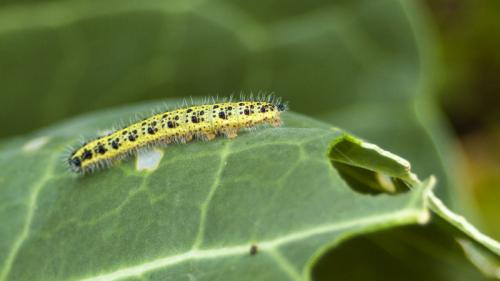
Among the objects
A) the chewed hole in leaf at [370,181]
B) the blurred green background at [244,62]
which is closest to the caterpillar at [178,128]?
the chewed hole in leaf at [370,181]

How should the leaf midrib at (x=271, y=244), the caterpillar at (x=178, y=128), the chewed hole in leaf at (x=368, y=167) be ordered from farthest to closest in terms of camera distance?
the caterpillar at (x=178, y=128)
the chewed hole in leaf at (x=368, y=167)
the leaf midrib at (x=271, y=244)

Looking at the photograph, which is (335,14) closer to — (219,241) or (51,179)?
(51,179)

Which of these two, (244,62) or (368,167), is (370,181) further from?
(244,62)

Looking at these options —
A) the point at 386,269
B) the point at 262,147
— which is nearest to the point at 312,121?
the point at 262,147

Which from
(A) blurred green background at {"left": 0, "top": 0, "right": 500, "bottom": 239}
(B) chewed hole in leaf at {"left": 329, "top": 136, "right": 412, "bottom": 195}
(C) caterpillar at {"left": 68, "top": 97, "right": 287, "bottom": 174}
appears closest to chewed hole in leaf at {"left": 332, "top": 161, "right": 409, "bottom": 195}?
(B) chewed hole in leaf at {"left": 329, "top": 136, "right": 412, "bottom": 195}

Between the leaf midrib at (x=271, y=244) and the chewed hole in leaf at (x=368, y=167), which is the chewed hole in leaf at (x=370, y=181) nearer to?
the chewed hole in leaf at (x=368, y=167)

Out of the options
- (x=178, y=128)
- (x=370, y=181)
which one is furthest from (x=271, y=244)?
(x=178, y=128)
